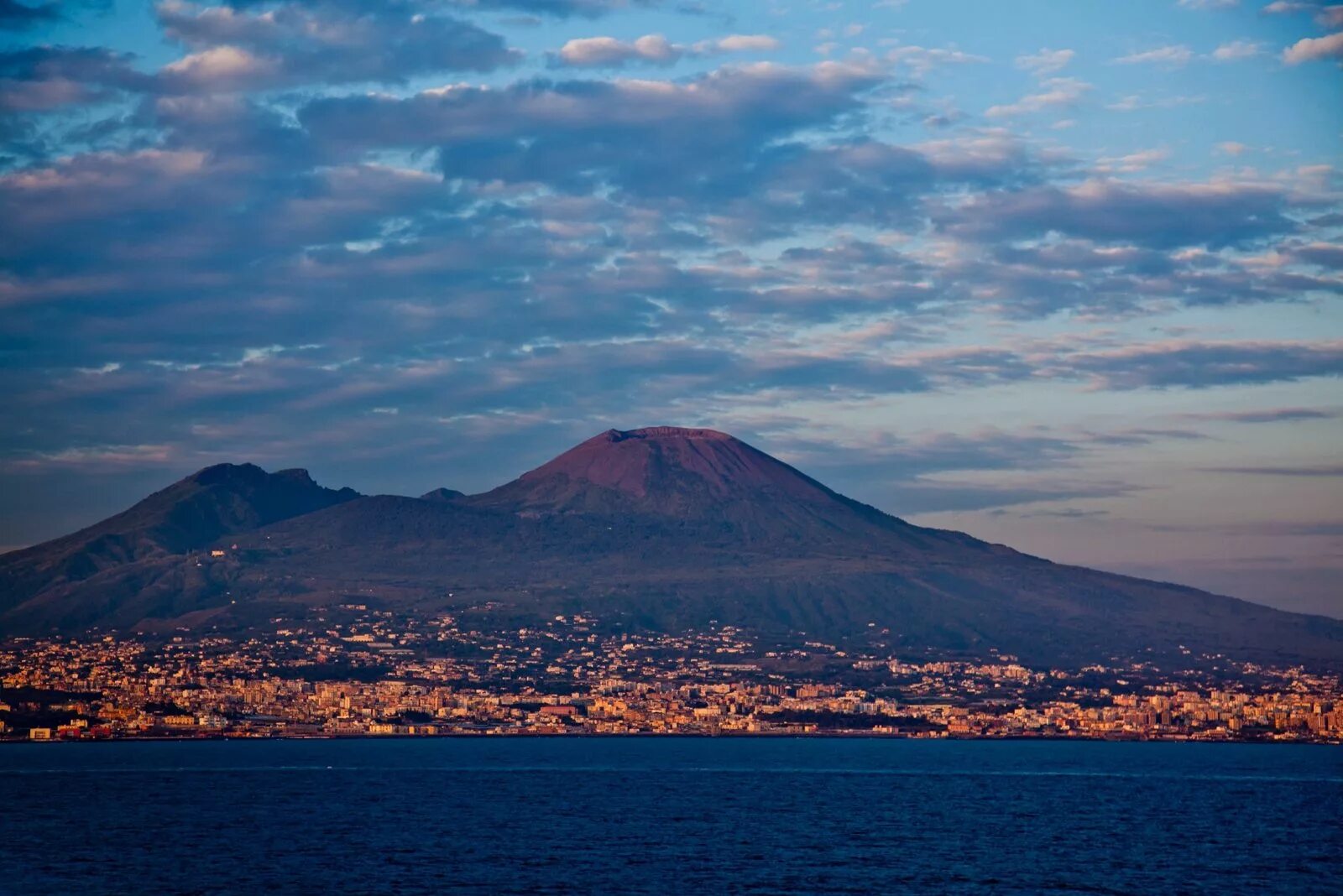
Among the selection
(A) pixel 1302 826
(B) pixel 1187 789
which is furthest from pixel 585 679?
(A) pixel 1302 826

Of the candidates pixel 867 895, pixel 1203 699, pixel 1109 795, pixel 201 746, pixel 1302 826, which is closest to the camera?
pixel 867 895

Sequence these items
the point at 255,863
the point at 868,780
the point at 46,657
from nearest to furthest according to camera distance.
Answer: the point at 255,863 → the point at 868,780 → the point at 46,657

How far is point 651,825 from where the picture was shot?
3339 inches

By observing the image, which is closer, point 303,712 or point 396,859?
point 396,859

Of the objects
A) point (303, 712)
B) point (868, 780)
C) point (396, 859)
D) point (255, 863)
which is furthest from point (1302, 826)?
point (303, 712)

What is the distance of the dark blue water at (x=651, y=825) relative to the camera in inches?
2539

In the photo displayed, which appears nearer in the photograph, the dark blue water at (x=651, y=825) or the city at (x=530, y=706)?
the dark blue water at (x=651, y=825)

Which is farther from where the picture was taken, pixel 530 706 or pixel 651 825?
pixel 530 706

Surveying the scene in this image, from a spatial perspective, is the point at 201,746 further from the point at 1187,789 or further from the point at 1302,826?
the point at 1302,826

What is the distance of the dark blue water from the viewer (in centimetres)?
6450

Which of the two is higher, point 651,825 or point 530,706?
point 651,825

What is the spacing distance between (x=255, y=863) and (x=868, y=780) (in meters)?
60.6

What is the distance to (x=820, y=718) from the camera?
17550cm

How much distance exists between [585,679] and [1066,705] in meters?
57.8
